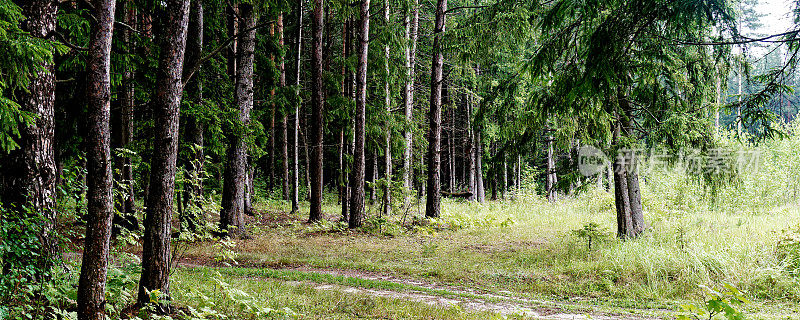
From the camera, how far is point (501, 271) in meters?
8.70

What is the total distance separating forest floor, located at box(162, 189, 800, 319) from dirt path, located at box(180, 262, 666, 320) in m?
0.02

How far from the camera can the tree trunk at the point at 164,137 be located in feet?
14.2

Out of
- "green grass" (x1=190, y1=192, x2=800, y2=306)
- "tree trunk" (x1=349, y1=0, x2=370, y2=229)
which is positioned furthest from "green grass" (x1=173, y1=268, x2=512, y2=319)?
"tree trunk" (x1=349, y1=0, x2=370, y2=229)

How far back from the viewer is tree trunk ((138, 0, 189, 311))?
434 cm

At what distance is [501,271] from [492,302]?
2.07 meters

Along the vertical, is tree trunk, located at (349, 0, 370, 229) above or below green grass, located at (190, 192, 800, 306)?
above

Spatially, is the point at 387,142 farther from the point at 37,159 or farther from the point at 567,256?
the point at 37,159

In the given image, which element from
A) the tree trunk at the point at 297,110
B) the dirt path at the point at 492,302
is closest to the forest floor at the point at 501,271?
the dirt path at the point at 492,302

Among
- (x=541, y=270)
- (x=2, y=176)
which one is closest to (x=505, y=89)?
(x=541, y=270)

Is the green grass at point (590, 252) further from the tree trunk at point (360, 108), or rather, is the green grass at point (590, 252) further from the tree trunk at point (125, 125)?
the tree trunk at point (125, 125)

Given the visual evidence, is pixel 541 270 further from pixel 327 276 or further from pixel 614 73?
pixel 614 73

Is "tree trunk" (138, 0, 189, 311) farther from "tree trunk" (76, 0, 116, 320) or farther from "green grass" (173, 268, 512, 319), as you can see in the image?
"green grass" (173, 268, 512, 319)

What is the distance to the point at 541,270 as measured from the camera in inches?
339

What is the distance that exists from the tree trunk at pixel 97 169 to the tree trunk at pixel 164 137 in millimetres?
515
